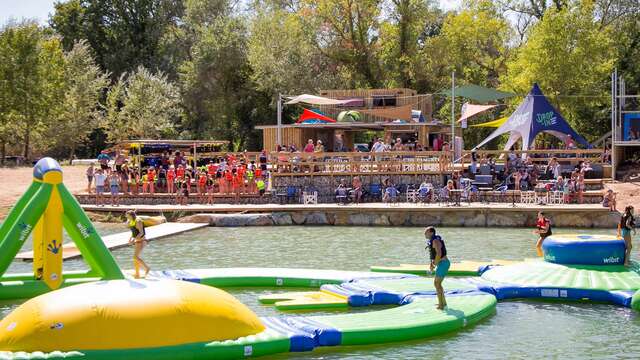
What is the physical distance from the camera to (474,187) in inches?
1271

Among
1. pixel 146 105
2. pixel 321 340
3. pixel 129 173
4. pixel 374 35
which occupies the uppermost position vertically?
pixel 374 35

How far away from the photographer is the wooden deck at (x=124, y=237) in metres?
22.9

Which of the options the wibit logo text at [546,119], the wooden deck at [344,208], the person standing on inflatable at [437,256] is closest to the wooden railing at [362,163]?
the wooden deck at [344,208]

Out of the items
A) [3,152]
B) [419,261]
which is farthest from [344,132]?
[419,261]

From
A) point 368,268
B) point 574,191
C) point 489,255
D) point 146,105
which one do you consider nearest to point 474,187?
point 574,191

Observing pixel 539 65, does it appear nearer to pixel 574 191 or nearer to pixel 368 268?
pixel 574 191

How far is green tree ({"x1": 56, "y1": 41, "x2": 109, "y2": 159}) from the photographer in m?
49.3

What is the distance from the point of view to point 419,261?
22.7m

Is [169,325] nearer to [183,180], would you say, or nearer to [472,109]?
[183,180]

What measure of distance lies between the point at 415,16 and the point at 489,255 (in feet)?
97.1

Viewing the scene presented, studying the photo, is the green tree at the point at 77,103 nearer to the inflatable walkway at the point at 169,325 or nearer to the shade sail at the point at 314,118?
the shade sail at the point at 314,118

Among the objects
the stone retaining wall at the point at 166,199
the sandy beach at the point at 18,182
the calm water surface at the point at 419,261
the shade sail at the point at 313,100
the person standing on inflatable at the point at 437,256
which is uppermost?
the shade sail at the point at 313,100

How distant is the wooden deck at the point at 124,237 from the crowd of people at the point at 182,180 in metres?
3.07

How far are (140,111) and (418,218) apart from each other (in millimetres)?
27012
